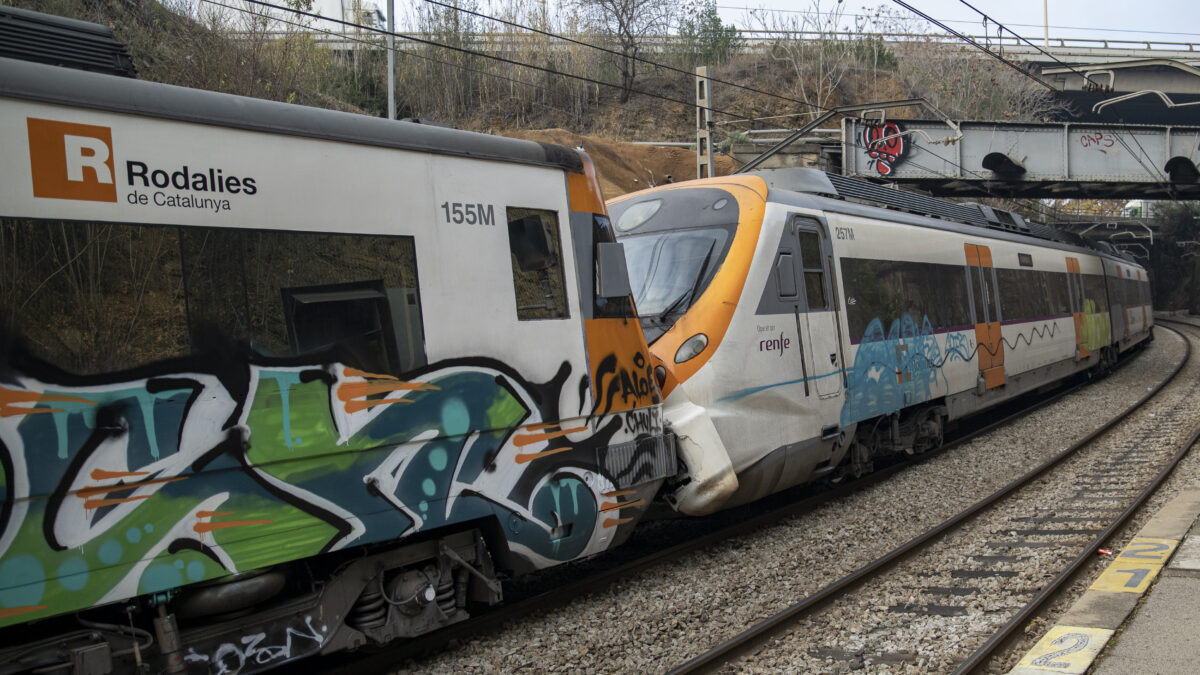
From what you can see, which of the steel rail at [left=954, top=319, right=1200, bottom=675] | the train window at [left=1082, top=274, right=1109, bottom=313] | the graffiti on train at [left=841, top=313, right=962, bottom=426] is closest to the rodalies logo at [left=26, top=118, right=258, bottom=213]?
the steel rail at [left=954, top=319, right=1200, bottom=675]

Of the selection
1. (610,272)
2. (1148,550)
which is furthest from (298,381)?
(1148,550)

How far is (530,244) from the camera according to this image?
5289 mm

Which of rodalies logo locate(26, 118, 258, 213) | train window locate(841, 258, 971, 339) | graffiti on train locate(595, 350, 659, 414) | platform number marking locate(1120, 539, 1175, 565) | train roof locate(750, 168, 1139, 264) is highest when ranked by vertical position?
train roof locate(750, 168, 1139, 264)

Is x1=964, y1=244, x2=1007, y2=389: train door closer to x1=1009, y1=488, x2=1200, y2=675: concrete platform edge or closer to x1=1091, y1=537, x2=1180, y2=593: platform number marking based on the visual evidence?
x1=1009, y1=488, x2=1200, y2=675: concrete platform edge

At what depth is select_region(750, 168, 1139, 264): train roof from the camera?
9344 mm

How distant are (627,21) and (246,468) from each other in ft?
115

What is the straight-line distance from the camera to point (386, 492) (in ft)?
14.4

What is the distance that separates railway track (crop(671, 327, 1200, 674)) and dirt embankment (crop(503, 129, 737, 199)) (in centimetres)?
1900

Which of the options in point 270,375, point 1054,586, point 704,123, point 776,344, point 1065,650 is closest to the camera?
point 270,375

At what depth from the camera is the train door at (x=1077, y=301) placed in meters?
17.1

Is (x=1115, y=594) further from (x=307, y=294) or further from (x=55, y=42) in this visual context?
(x=55, y=42)

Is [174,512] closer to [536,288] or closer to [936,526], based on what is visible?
[536,288]

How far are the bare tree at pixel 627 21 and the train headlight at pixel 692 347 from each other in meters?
29.7

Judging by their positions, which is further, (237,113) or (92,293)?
(237,113)
